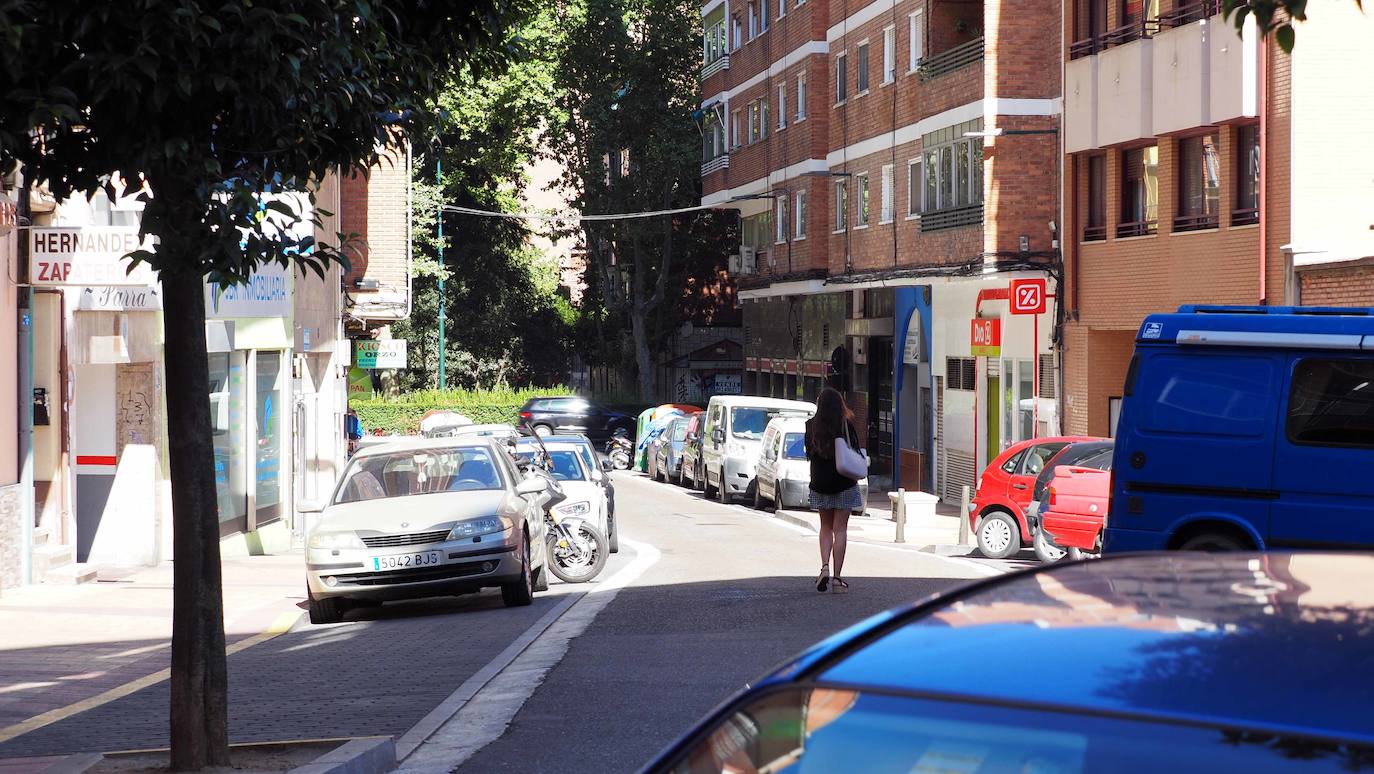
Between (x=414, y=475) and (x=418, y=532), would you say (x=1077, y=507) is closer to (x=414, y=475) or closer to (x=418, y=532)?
(x=414, y=475)

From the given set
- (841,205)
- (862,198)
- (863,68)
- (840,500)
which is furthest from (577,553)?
(841,205)

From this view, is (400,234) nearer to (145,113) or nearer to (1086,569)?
(145,113)

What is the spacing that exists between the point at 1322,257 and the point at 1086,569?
21.8 metres

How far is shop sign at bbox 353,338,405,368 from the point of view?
45.1 m

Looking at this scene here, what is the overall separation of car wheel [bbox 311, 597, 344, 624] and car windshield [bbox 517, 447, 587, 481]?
745 cm

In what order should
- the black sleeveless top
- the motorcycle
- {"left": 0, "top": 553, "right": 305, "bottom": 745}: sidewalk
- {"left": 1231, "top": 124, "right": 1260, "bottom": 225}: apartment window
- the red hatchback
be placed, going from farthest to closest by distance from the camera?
the motorcycle
{"left": 1231, "top": 124, "right": 1260, "bottom": 225}: apartment window
the red hatchback
the black sleeveless top
{"left": 0, "top": 553, "right": 305, "bottom": 745}: sidewalk

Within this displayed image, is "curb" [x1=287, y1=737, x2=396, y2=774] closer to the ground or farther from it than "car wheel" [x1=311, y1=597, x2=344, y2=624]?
farther from it

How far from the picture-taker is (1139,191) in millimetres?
30188

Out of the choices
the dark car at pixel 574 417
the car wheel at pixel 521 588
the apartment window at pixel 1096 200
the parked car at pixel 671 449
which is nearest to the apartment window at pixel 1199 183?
the apartment window at pixel 1096 200

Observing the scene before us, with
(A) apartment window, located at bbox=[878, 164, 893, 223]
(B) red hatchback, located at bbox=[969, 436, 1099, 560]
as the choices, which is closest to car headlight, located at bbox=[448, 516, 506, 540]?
(B) red hatchback, located at bbox=[969, 436, 1099, 560]

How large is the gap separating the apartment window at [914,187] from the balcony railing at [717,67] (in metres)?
19.2

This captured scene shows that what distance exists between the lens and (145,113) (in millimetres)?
7988

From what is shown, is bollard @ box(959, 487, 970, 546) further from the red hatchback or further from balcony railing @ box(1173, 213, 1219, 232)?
balcony railing @ box(1173, 213, 1219, 232)

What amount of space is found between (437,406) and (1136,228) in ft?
129
